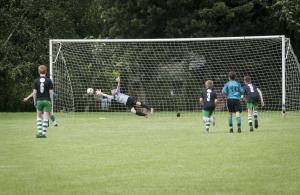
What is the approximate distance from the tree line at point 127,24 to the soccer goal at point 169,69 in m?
2.11

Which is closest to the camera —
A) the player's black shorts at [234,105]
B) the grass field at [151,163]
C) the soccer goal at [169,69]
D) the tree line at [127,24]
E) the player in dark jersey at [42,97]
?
the grass field at [151,163]

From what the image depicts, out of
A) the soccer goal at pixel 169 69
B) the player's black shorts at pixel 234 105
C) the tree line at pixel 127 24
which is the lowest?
the player's black shorts at pixel 234 105

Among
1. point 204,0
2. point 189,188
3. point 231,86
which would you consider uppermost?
point 204,0

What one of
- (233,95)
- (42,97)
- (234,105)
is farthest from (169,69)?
(42,97)

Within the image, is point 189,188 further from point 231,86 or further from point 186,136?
point 231,86

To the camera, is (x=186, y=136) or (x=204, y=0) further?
(x=204, y=0)

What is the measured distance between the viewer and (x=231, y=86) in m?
23.4

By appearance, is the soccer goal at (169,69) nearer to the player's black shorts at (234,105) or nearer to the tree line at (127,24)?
the tree line at (127,24)

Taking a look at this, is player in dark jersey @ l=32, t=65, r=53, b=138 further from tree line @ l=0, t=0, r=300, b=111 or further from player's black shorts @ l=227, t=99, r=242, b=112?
tree line @ l=0, t=0, r=300, b=111

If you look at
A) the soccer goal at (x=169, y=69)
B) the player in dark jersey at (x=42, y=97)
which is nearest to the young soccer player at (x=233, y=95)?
the player in dark jersey at (x=42, y=97)

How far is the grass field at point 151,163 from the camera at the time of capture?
443 inches

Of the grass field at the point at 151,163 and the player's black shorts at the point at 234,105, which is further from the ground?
the player's black shorts at the point at 234,105

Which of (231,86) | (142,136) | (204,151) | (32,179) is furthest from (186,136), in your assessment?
(32,179)

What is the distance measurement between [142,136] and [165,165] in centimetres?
778
